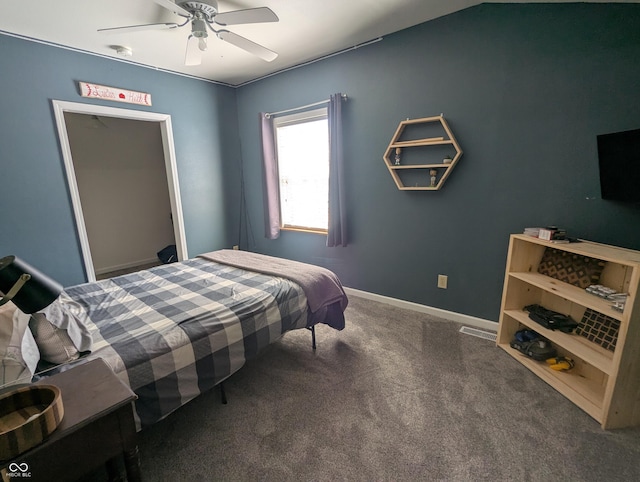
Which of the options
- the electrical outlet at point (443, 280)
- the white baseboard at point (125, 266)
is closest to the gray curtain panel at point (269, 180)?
the electrical outlet at point (443, 280)

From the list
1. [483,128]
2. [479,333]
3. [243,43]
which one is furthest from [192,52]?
[479,333]

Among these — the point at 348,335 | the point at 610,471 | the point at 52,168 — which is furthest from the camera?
the point at 52,168

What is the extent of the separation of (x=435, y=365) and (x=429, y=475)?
0.84 m

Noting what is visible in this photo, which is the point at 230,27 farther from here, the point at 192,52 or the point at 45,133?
the point at 45,133

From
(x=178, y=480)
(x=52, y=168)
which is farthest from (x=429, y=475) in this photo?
(x=52, y=168)

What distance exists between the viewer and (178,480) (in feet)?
4.21

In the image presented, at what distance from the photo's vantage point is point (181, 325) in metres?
1.48

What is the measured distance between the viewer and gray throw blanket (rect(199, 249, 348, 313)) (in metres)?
2.04

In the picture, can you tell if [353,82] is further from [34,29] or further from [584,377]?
[584,377]

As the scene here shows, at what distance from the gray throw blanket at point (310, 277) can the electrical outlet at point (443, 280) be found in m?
1.00

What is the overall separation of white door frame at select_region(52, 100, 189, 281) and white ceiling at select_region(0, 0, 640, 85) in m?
0.52

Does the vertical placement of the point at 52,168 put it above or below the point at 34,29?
below

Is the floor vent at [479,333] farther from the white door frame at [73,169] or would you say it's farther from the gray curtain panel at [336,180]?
the white door frame at [73,169]

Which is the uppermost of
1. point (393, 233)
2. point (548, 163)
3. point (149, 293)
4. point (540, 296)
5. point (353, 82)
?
point (353, 82)
